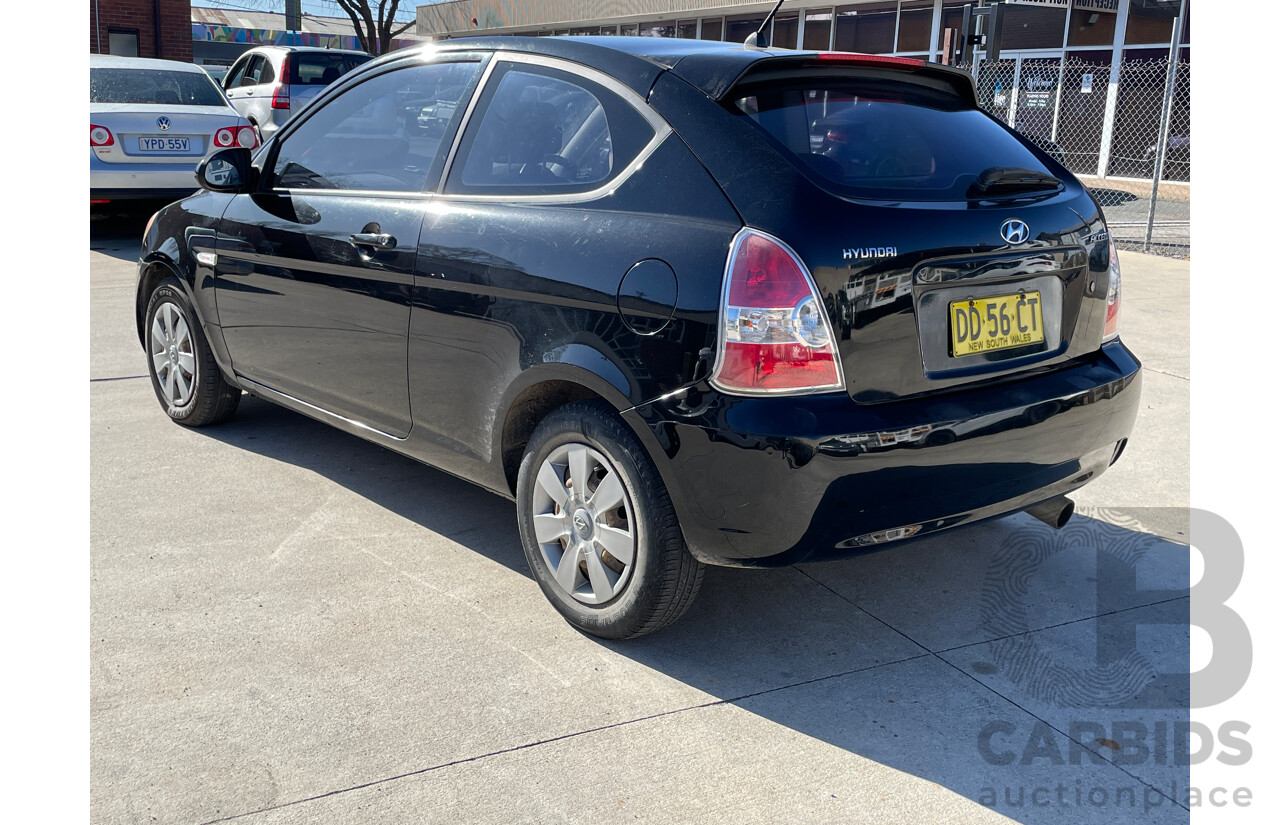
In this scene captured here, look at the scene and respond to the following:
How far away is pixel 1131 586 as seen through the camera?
12.3 ft

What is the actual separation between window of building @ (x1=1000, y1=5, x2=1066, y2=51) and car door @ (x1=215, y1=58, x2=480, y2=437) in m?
18.9

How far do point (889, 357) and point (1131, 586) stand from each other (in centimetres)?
152

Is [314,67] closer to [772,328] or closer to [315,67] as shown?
[315,67]

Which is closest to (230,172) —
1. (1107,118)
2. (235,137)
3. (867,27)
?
(235,137)

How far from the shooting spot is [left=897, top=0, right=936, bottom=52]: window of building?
22.8 m

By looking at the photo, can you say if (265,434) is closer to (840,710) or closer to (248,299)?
(248,299)

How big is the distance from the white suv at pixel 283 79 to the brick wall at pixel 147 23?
14.2 m

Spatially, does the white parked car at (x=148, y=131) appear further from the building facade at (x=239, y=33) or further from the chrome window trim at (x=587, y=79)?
the building facade at (x=239, y=33)

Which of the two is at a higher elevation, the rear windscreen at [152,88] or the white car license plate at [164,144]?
the rear windscreen at [152,88]

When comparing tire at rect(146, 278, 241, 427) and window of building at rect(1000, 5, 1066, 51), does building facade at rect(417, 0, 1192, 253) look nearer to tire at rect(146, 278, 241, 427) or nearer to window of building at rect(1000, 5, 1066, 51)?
window of building at rect(1000, 5, 1066, 51)

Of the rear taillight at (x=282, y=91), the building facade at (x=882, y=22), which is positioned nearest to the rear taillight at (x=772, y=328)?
the building facade at (x=882, y=22)

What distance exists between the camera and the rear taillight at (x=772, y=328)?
9.10ft
